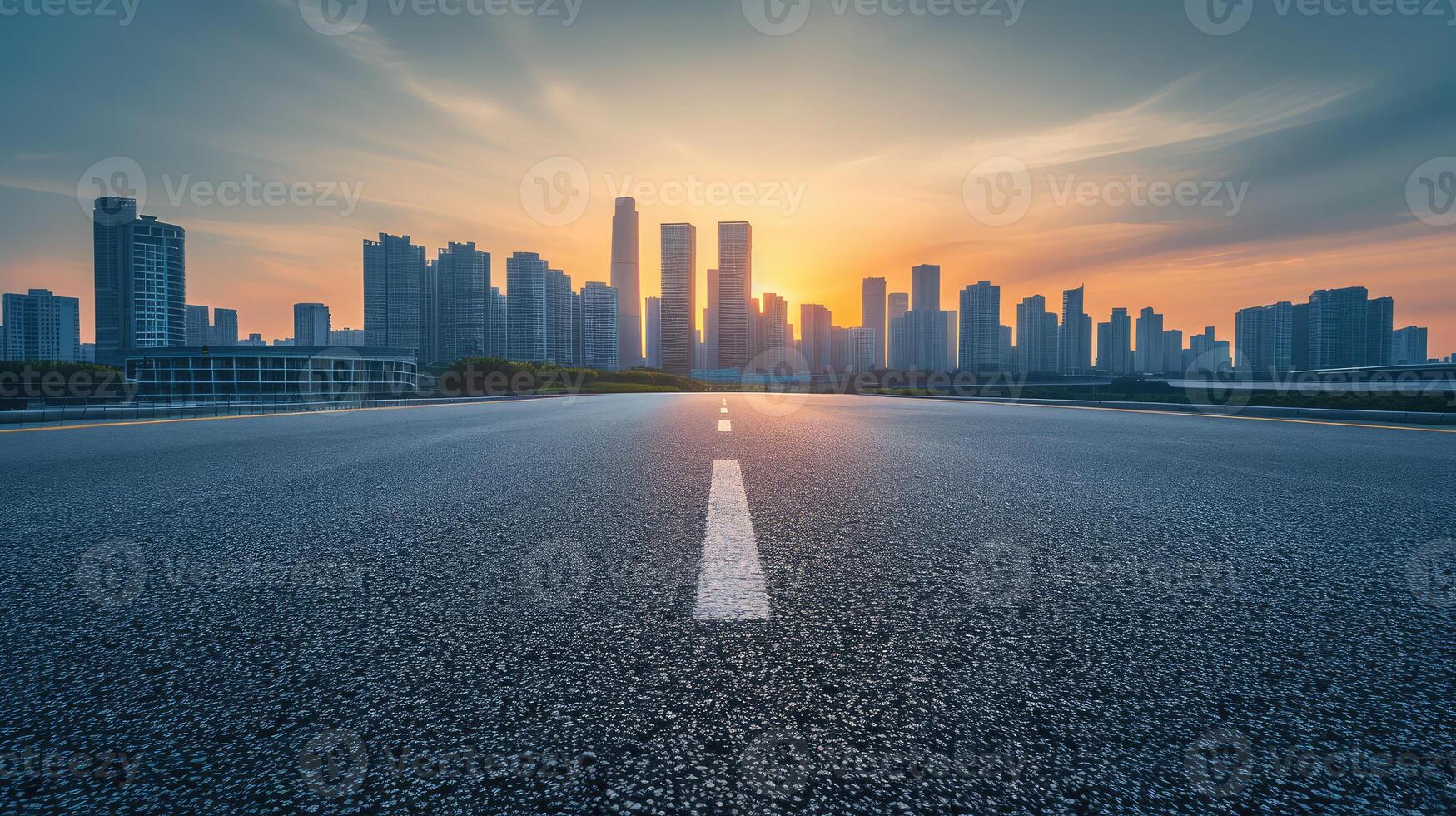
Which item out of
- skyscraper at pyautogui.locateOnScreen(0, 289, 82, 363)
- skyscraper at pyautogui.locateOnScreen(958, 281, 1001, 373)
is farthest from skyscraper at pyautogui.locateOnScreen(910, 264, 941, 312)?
skyscraper at pyautogui.locateOnScreen(0, 289, 82, 363)

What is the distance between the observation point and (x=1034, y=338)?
6137 inches

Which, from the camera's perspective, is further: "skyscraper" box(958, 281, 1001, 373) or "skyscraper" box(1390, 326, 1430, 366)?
"skyscraper" box(1390, 326, 1430, 366)

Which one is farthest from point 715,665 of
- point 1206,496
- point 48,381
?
point 48,381

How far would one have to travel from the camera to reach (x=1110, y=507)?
4320mm

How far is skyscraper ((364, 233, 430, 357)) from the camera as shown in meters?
184
